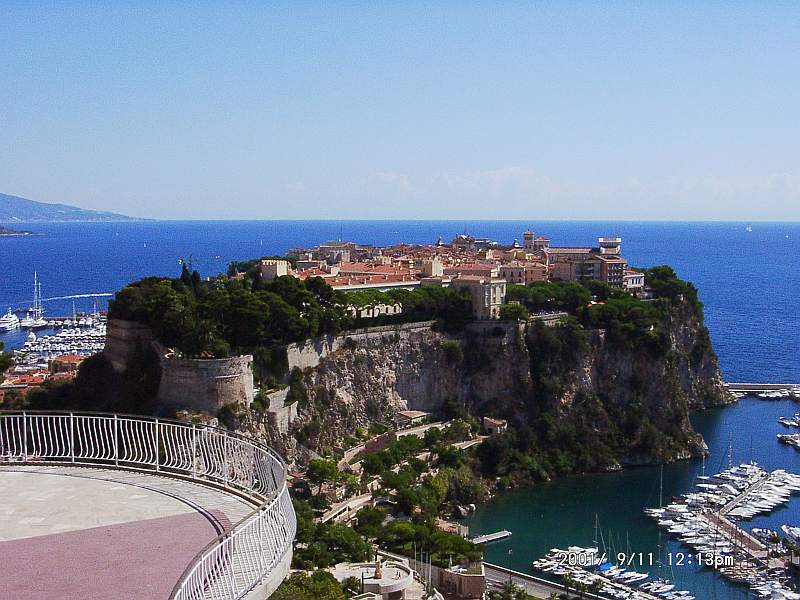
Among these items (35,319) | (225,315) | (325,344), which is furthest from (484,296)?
(35,319)

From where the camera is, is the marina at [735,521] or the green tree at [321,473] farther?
the green tree at [321,473]

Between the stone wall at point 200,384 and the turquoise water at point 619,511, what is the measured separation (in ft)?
31.1

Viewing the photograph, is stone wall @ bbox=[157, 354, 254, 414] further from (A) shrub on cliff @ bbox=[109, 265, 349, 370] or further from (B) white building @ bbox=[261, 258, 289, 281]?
(B) white building @ bbox=[261, 258, 289, 281]

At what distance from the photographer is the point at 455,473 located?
1422 inches

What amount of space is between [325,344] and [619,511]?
12422mm

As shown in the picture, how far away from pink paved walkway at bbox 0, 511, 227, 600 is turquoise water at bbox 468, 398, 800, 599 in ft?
72.9

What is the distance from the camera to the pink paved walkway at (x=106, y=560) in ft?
25.4

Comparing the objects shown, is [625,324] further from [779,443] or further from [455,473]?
[455,473]

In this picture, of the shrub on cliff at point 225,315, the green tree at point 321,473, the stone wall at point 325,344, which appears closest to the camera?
the green tree at point 321,473

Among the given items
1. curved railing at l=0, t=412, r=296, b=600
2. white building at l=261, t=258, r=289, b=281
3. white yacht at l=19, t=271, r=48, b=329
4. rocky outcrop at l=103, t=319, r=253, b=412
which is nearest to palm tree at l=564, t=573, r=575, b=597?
rocky outcrop at l=103, t=319, r=253, b=412

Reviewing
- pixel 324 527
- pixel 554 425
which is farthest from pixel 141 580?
pixel 554 425

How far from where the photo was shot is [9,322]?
248 feet

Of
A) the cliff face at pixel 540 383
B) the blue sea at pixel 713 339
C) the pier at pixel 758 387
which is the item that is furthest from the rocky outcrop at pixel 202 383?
the pier at pixel 758 387
